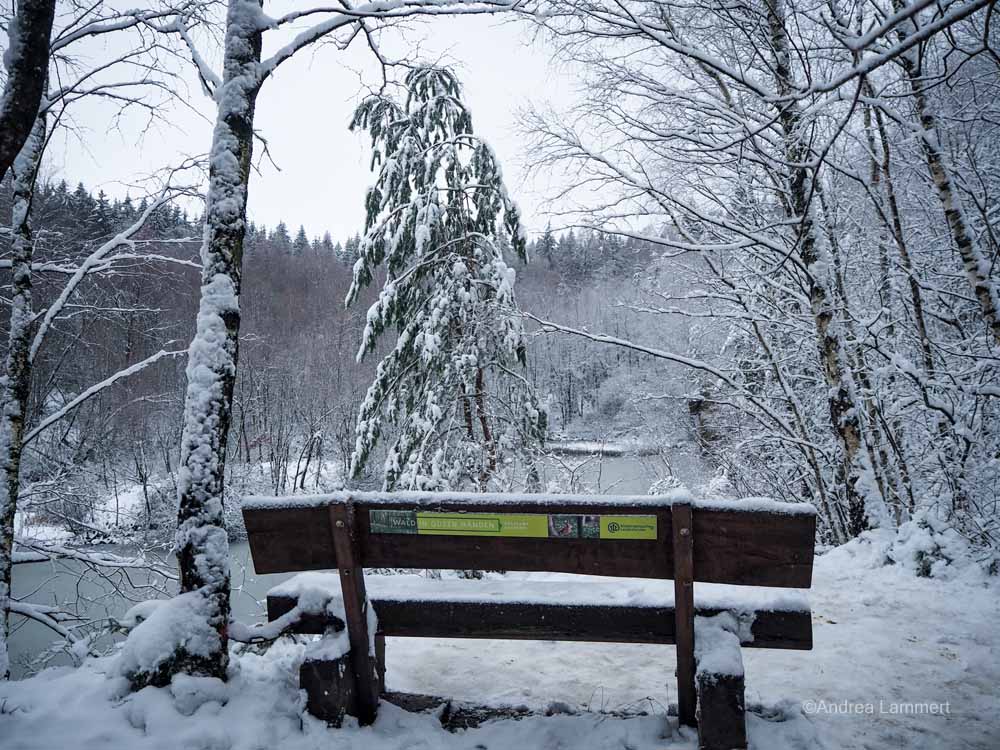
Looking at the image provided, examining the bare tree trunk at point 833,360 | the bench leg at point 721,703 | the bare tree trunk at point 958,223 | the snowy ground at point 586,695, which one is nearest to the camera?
the bench leg at point 721,703

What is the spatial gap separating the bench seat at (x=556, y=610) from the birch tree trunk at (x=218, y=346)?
382 millimetres

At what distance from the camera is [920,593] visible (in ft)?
15.9

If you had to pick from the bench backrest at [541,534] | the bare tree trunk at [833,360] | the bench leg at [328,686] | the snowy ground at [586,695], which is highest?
the bare tree trunk at [833,360]

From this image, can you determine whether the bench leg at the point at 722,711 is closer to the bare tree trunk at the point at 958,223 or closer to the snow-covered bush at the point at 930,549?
the snow-covered bush at the point at 930,549

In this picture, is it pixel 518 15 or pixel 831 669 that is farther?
pixel 518 15

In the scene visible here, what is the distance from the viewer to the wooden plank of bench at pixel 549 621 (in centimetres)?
279

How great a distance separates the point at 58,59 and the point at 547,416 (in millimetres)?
7580

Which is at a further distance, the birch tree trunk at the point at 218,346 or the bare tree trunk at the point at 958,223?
the bare tree trunk at the point at 958,223

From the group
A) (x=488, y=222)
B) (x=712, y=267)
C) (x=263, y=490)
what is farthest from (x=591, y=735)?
(x=263, y=490)

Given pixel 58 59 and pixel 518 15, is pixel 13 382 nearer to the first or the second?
pixel 58 59

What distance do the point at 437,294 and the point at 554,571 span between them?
757 cm

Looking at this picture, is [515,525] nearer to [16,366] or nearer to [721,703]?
[721,703]

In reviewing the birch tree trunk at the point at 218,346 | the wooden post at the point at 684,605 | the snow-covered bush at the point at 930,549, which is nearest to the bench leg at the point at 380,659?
the birch tree trunk at the point at 218,346

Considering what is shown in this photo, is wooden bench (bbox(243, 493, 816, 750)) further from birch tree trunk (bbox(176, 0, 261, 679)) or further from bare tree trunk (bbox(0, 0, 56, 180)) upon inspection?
bare tree trunk (bbox(0, 0, 56, 180))
